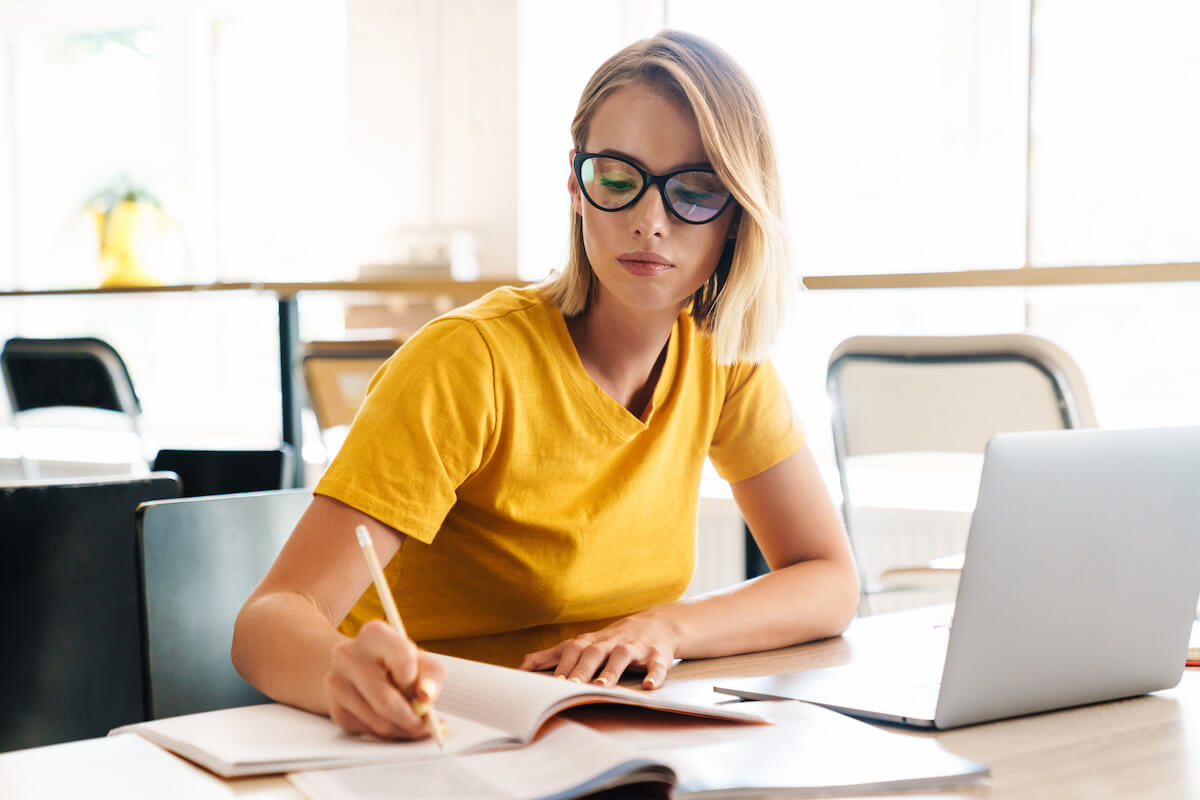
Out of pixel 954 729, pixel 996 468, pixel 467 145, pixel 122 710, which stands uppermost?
pixel 467 145

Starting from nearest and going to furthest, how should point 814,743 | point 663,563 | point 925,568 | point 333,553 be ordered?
point 814,743 < point 333,553 < point 663,563 < point 925,568

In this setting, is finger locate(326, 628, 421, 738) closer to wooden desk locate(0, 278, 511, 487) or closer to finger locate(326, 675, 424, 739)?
finger locate(326, 675, 424, 739)

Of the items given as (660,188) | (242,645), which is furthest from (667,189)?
(242,645)

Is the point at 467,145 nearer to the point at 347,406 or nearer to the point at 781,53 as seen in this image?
the point at 781,53

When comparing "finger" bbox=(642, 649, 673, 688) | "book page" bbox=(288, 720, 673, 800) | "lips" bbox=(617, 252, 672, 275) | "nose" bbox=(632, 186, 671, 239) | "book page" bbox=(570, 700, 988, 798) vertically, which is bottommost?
"finger" bbox=(642, 649, 673, 688)

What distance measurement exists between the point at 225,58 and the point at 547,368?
3.91m

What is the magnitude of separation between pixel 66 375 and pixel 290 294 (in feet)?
2.63

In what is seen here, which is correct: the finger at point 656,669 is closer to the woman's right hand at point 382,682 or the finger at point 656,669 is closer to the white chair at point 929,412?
the woman's right hand at point 382,682

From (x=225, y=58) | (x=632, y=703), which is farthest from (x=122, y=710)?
(x=225, y=58)

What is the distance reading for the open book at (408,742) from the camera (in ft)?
2.21

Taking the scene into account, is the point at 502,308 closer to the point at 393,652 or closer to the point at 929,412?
the point at 393,652

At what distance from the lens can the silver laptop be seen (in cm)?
78

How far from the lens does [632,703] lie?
728 millimetres

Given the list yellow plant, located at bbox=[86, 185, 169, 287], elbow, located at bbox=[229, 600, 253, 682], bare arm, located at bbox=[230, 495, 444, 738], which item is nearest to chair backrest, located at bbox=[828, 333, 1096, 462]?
bare arm, located at bbox=[230, 495, 444, 738]
